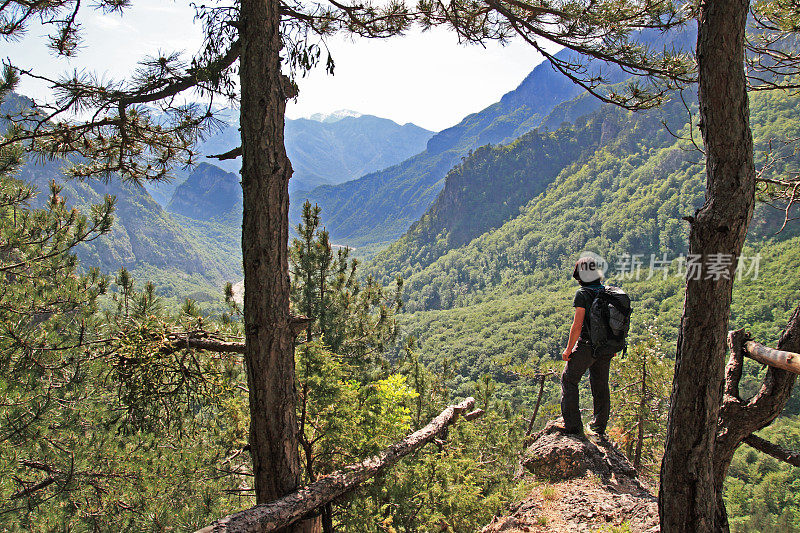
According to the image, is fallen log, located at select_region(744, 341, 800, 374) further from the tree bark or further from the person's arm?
the person's arm

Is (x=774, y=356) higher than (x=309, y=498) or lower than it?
higher

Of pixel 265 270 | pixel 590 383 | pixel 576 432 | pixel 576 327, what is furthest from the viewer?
pixel 576 432

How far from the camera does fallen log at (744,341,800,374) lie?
1.95m

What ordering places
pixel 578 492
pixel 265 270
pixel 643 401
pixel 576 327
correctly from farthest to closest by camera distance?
pixel 643 401
pixel 576 327
pixel 578 492
pixel 265 270

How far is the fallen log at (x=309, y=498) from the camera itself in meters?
2.22

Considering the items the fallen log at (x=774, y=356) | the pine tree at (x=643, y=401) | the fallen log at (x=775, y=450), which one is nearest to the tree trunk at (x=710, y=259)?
the fallen log at (x=774, y=356)

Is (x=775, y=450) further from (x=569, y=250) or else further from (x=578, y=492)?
(x=569, y=250)

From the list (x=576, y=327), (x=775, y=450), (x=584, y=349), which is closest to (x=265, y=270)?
(x=775, y=450)

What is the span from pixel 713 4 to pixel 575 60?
1511 millimetres

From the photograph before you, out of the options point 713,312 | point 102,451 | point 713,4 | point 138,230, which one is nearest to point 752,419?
point 713,312

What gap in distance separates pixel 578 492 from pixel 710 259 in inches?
120

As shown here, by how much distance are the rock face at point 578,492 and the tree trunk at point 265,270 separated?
238 cm

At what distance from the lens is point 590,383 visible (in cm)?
446

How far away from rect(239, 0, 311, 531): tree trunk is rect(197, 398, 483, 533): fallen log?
0.39ft
